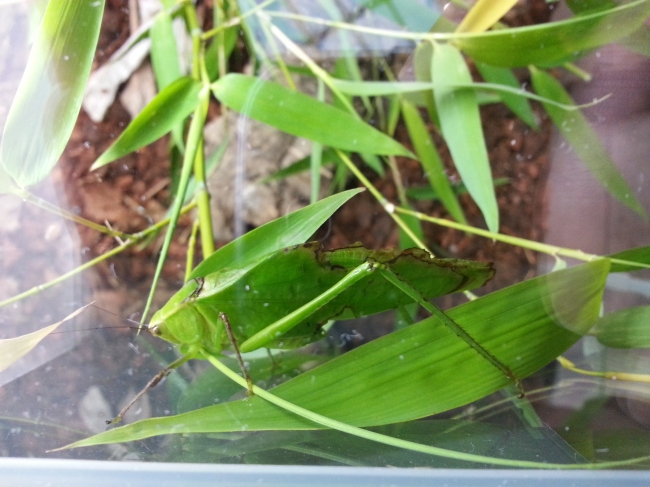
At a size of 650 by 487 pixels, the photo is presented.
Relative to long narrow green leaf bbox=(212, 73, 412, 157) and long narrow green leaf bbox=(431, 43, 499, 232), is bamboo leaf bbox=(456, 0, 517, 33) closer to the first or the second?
long narrow green leaf bbox=(431, 43, 499, 232)

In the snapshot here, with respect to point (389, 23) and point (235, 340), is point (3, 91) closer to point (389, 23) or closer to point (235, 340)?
point (235, 340)

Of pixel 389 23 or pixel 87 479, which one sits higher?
pixel 389 23

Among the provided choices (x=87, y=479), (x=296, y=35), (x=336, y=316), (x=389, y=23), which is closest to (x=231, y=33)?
(x=296, y=35)

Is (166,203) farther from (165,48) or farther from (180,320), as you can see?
(180,320)

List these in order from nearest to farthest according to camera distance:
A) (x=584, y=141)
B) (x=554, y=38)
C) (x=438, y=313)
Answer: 1. (x=438, y=313)
2. (x=554, y=38)
3. (x=584, y=141)

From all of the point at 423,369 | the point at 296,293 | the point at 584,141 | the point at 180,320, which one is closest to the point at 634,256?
the point at 584,141

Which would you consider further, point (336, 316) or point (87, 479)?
point (336, 316)

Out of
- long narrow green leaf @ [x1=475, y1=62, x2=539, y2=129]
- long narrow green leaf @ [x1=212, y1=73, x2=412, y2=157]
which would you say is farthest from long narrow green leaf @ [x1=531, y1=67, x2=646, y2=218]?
long narrow green leaf @ [x1=212, y1=73, x2=412, y2=157]

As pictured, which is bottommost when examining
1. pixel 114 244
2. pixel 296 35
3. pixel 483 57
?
pixel 114 244
